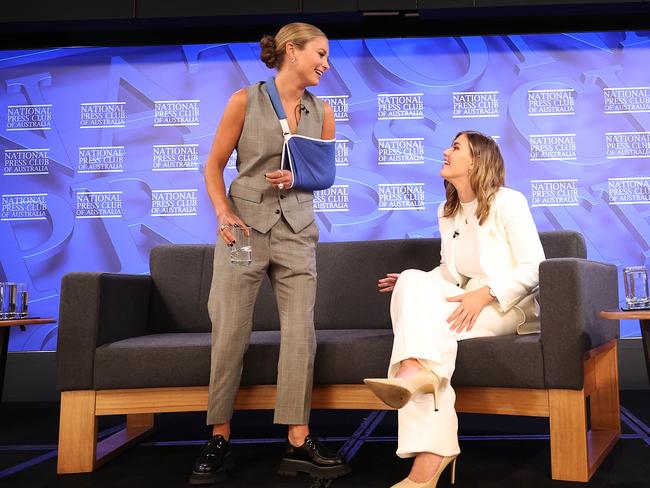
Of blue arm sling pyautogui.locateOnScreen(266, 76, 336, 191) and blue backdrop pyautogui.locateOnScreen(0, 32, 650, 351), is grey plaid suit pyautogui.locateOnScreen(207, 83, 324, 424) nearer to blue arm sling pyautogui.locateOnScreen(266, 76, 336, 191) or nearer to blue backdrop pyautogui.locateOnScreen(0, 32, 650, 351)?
blue arm sling pyautogui.locateOnScreen(266, 76, 336, 191)

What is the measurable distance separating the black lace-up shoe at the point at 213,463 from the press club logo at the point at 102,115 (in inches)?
122

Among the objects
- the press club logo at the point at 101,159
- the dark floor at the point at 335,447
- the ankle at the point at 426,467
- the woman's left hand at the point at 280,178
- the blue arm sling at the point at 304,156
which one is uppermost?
the press club logo at the point at 101,159

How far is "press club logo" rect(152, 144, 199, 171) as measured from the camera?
14.8ft

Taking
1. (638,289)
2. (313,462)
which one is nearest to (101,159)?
(313,462)

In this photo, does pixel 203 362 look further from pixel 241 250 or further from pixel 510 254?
pixel 510 254

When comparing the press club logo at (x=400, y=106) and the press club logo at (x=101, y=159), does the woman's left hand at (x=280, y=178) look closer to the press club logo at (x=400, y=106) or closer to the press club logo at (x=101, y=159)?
the press club logo at (x=400, y=106)

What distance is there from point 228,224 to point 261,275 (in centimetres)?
23

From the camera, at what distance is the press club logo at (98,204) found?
4.45 m

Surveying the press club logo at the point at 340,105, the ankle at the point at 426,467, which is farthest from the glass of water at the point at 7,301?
the press club logo at the point at 340,105

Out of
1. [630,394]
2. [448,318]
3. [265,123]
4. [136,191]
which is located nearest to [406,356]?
[448,318]

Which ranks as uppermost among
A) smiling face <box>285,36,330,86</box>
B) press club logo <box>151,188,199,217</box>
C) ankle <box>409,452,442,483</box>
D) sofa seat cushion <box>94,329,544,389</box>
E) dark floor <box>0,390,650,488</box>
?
smiling face <box>285,36,330,86</box>

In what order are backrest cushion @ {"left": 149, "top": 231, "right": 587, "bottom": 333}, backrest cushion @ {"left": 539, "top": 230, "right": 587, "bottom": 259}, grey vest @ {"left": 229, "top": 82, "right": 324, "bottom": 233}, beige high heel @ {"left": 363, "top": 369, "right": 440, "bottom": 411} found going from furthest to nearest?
backrest cushion @ {"left": 149, "top": 231, "right": 587, "bottom": 333} → backrest cushion @ {"left": 539, "top": 230, "right": 587, "bottom": 259} → grey vest @ {"left": 229, "top": 82, "right": 324, "bottom": 233} → beige high heel @ {"left": 363, "top": 369, "right": 440, "bottom": 411}

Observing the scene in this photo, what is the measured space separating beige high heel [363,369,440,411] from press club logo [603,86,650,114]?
10.9ft

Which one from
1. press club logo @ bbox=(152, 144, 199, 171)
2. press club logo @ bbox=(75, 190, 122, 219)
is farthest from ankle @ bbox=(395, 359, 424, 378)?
press club logo @ bbox=(75, 190, 122, 219)
